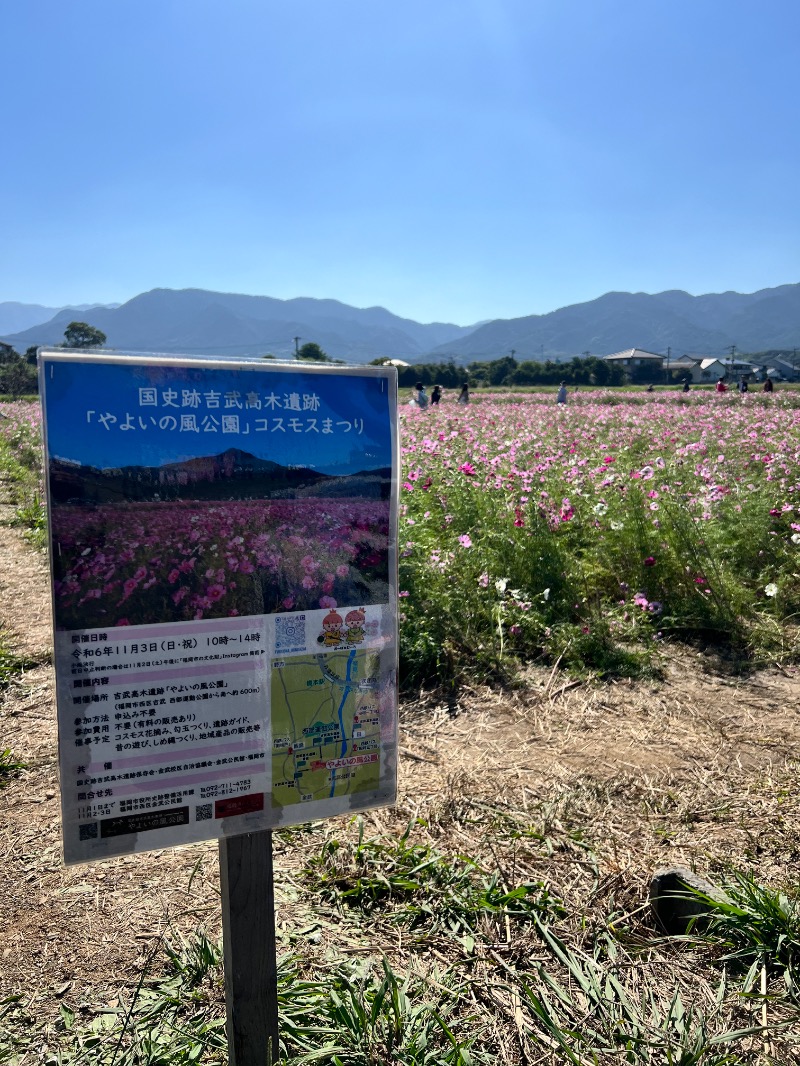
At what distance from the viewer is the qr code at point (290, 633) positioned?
1.50m

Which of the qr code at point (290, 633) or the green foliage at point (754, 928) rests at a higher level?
the qr code at point (290, 633)

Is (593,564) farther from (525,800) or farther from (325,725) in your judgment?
(325,725)

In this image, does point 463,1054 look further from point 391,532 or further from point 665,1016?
point 391,532

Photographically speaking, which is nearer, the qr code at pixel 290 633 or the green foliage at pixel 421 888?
the qr code at pixel 290 633

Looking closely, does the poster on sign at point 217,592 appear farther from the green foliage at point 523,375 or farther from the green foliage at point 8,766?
the green foliage at point 523,375

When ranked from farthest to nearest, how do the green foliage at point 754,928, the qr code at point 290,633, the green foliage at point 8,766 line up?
the green foliage at point 8,766 → the green foliage at point 754,928 → the qr code at point 290,633

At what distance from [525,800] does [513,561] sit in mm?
2292

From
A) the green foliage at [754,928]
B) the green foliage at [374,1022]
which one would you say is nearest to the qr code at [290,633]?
the green foliage at [374,1022]

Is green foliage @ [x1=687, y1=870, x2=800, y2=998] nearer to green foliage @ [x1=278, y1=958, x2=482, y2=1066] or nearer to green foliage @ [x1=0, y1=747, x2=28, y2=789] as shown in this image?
green foliage @ [x1=278, y1=958, x2=482, y2=1066]

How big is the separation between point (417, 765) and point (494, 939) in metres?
1.04

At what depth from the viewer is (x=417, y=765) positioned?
10.2 feet

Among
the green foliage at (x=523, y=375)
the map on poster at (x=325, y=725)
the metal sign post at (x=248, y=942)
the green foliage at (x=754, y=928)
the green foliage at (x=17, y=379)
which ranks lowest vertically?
the green foliage at (x=754, y=928)

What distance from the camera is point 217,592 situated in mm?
1441

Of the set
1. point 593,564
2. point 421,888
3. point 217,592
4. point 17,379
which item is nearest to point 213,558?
point 217,592
